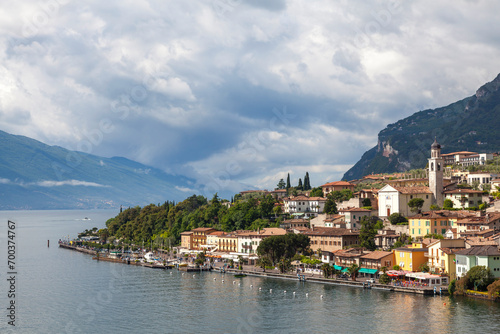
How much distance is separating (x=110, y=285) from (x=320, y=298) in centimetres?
3065

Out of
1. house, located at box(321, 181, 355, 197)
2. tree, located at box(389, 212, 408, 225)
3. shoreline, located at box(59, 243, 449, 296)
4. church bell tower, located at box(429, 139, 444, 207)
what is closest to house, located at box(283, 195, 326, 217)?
house, located at box(321, 181, 355, 197)

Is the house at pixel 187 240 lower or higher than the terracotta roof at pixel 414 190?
lower

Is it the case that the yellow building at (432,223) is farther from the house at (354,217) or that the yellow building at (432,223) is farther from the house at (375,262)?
the house at (354,217)

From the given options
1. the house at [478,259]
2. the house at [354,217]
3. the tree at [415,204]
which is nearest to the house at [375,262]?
the house at [478,259]

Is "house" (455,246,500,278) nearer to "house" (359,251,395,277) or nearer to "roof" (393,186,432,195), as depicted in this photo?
"house" (359,251,395,277)

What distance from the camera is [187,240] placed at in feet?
395

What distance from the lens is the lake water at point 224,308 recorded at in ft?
168

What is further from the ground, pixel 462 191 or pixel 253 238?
pixel 462 191

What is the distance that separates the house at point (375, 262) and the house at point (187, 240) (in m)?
49.2

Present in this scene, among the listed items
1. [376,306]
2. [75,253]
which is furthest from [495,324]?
[75,253]

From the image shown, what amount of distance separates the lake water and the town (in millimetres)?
5626

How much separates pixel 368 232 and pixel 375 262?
37.2ft

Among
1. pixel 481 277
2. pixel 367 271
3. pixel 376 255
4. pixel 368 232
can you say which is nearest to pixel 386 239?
pixel 368 232

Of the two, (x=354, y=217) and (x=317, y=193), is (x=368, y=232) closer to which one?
(x=354, y=217)
